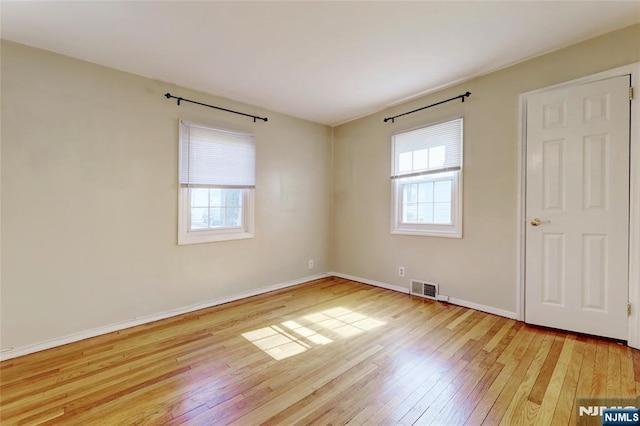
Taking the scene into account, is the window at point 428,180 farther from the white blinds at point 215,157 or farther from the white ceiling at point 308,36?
the white blinds at point 215,157

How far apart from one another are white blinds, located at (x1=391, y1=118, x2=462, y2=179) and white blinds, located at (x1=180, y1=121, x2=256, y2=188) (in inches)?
76.7

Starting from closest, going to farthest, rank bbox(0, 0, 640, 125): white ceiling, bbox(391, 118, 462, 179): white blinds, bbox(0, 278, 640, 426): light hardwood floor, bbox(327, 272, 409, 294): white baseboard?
bbox(0, 278, 640, 426): light hardwood floor
bbox(0, 0, 640, 125): white ceiling
bbox(391, 118, 462, 179): white blinds
bbox(327, 272, 409, 294): white baseboard

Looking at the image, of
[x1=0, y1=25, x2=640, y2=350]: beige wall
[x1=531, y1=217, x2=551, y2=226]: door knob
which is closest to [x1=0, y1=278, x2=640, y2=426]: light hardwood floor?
[x1=0, y1=25, x2=640, y2=350]: beige wall

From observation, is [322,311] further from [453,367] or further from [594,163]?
[594,163]

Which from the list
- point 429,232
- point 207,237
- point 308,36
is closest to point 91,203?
point 207,237

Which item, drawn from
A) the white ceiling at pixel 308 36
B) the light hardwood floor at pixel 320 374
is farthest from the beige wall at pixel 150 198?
the light hardwood floor at pixel 320 374

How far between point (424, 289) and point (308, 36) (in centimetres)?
300

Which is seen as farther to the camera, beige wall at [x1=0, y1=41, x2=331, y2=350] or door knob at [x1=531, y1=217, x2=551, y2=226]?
door knob at [x1=531, y1=217, x2=551, y2=226]

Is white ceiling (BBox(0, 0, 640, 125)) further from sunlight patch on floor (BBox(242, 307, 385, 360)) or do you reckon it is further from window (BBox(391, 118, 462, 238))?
sunlight patch on floor (BBox(242, 307, 385, 360))

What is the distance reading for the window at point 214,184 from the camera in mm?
3055

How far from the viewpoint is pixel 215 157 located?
3273 millimetres

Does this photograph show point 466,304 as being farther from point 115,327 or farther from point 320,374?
point 115,327

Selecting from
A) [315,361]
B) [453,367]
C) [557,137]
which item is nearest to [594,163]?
[557,137]

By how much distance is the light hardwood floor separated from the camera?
4.93 feet
